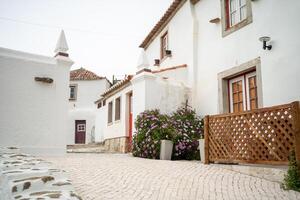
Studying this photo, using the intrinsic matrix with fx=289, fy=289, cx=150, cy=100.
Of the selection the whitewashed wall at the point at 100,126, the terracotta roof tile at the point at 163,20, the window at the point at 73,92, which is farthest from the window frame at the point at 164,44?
the window at the point at 73,92

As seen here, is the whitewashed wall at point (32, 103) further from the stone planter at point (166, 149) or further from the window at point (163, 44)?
→ the window at point (163, 44)

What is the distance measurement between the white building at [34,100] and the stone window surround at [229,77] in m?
5.26

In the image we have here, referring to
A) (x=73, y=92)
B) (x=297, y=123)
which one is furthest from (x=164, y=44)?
(x=73, y=92)

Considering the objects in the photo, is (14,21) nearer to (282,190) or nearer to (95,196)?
(95,196)

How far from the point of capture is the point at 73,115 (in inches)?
978

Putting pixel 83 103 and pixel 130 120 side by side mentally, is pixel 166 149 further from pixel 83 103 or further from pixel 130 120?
pixel 83 103

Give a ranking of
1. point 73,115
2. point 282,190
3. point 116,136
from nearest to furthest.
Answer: point 282,190 → point 116,136 → point 73,115

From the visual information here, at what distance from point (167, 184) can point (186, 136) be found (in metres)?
4.63

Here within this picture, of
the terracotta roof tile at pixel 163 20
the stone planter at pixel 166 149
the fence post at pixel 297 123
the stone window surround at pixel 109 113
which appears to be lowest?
the stone planter at pixel 166 149

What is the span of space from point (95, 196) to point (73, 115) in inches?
838

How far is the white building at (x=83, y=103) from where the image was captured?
24484 mm

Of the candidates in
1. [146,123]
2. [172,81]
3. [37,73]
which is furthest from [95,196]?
[172,81]

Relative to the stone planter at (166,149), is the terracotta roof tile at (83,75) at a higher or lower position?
higher

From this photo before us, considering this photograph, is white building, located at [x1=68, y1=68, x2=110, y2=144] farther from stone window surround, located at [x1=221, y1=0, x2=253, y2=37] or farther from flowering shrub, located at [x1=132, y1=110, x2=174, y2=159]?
stone window surround, located at [x1=221, y1=0, x2=253, y2=37]
